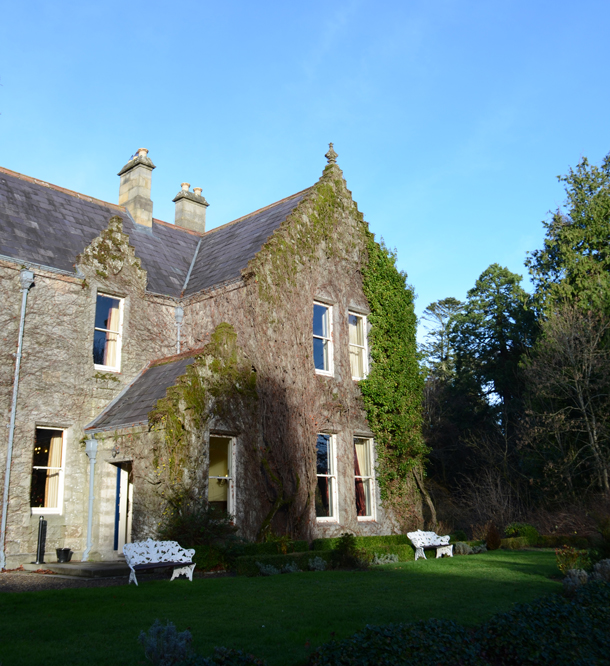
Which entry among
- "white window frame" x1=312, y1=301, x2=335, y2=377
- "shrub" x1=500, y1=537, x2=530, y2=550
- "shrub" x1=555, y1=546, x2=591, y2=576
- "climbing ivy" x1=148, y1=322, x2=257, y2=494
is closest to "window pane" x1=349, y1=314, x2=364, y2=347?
"white window frame" x1=312, y1=301, x2=335, y2=377

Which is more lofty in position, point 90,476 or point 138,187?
point 138,187

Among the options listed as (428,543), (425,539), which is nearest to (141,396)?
(425,539)

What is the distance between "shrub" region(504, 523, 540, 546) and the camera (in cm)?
1939

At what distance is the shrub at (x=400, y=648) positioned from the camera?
19.1ft

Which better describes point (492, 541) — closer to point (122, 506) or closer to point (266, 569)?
point (266, 569)

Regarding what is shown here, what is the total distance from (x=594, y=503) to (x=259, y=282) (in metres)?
13.6

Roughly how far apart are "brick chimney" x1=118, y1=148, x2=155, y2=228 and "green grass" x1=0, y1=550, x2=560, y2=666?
12950 mm

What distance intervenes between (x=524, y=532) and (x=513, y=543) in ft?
3.43

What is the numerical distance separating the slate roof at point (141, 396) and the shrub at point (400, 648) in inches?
337

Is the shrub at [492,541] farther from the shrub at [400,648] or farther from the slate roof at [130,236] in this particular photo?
the shrub at [400,648]

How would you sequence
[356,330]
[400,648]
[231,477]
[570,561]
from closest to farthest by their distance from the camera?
[400,648]
[570,561]
[231,477]
[356,330]

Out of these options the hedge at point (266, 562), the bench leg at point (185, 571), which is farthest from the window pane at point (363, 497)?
the bench leg at point (185, 571)

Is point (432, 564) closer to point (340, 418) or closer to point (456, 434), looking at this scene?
point (340, 418)

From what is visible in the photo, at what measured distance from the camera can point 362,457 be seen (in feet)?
60.4
